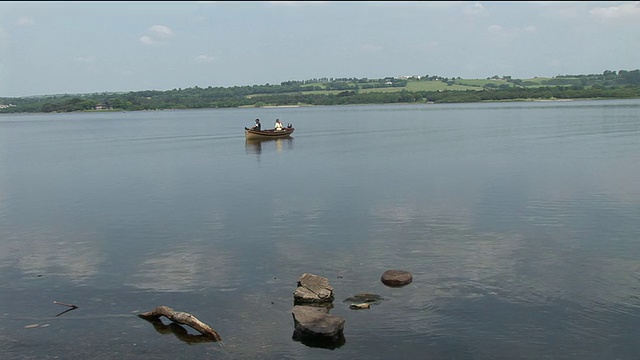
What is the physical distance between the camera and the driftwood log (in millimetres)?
15826

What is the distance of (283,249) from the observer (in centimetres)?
2355

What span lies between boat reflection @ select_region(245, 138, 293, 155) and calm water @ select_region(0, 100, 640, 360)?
1787 cm

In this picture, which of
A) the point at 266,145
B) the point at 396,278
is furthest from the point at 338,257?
the point at 266,145

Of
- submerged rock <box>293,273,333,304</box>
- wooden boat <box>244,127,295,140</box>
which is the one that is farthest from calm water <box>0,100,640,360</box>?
wooden boat <box>244,127,295,140</box>

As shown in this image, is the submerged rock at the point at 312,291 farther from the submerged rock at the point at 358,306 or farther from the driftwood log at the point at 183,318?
the driftwood log at the point at 183,318

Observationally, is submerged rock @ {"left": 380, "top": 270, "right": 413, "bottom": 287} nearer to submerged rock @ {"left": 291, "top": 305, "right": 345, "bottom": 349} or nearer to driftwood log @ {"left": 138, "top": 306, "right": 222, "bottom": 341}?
submerged rock @ {"left": 291, "top": 305, "right": 345, "bottom": 349}

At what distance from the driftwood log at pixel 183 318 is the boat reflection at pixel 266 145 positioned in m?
45.2

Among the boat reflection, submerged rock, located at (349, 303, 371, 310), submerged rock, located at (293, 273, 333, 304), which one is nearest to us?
submerged rock, located at (349, 303, 371, 310)

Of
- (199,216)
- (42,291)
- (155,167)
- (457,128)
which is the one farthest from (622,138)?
(42,291)

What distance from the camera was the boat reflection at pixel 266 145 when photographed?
6533cm

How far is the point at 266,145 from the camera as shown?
233 feet

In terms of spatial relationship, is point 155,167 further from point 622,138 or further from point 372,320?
point 622,138

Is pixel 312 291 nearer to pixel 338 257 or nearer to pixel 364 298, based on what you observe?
pixel 364 298

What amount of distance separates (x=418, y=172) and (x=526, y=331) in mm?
28136
